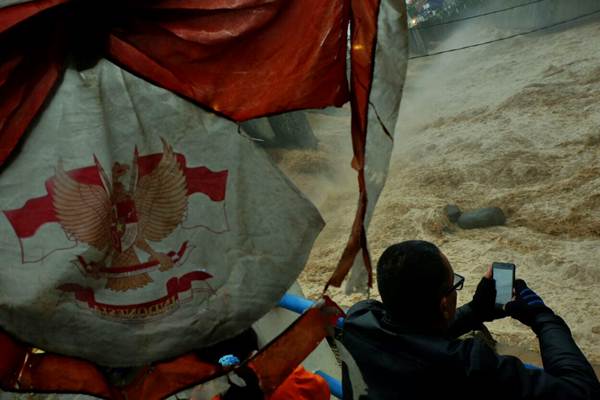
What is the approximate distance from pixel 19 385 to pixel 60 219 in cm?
50

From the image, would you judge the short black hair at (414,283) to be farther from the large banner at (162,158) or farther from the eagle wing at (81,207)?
the eagle wing at (81,207)

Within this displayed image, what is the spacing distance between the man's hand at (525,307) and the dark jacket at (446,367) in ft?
0.28

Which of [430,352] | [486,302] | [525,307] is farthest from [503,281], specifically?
[430,352]

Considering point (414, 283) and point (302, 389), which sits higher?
point (414, 283)

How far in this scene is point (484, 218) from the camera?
27.5ft

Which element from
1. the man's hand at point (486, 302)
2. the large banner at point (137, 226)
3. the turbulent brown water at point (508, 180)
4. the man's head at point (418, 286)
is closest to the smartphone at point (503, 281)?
the man's hand at point (486, 302)

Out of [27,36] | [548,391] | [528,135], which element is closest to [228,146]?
[27,36]

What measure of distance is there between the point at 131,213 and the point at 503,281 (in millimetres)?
1486

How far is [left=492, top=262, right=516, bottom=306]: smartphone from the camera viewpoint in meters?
1.82

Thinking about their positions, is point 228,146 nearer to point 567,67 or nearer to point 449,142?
point 449,142

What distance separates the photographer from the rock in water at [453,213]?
29.4ft

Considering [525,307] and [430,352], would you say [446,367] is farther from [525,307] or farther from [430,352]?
[525,307]

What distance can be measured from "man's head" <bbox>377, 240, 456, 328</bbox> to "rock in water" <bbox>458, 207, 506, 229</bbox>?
7549 mm

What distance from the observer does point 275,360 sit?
56.7 inches
